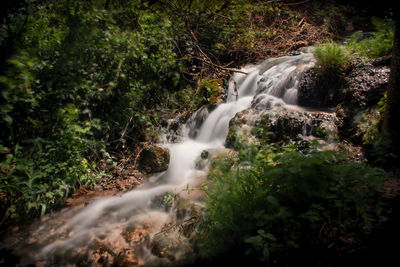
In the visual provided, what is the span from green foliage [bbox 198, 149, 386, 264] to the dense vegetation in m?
0.01

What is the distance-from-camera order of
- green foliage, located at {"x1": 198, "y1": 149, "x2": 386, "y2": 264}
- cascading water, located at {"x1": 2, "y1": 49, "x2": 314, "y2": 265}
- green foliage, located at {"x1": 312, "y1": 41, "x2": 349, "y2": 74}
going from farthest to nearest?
green foliage, located at {"x1": 312, "y1": 41, "x2": 349, "y2": 74} < cascading water, located at {"x1": 2, "y1": 49, "x2": 314, "y2": 265} < green foliage, located at {"x1": 198, "y1": 149, "x2": 386, "y2": 264}

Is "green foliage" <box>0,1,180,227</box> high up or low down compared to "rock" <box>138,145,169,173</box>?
up

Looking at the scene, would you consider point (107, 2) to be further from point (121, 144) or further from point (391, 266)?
point (391, 266)

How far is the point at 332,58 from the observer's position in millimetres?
5070

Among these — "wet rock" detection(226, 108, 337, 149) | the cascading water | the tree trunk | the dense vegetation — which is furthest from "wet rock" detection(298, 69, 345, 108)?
the tree trunk

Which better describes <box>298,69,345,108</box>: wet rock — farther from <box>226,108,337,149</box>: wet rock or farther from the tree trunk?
the tree trunk

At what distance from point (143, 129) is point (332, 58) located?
15.6 ft

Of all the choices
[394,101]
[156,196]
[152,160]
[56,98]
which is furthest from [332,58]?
[56,98]

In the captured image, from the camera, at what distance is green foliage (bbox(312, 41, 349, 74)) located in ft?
16.5

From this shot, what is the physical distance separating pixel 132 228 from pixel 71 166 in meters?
1.56

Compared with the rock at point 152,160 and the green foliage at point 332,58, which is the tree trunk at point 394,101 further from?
the rock at point 152,160

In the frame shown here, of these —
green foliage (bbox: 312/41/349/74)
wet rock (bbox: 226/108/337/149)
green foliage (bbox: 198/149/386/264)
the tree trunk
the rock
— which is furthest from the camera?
the rock

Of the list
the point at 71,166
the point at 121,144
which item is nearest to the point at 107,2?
the point at 121,144

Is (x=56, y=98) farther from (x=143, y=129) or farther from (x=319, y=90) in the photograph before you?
(x=319, y=90)
